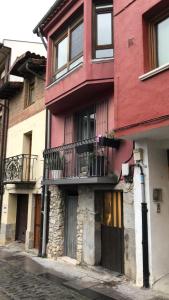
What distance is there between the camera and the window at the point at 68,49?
32.2ft

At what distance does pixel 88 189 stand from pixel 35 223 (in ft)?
14.0

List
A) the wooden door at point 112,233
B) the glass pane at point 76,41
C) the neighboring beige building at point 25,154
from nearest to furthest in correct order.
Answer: the wooden door at point 112,233
the glass pane at point 76,41
the neighboring beige building at point 25,154

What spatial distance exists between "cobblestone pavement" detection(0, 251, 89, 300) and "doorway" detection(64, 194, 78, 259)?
48.2 inches

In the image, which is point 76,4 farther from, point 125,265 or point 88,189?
point 125,265

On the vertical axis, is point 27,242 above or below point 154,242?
below

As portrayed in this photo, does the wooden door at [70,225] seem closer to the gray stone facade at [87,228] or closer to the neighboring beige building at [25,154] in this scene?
the gray stone facade at [87,228]

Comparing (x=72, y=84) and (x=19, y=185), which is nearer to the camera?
(x=72, y=84)

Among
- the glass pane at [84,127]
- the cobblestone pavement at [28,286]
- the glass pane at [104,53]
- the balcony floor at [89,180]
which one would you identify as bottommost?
the cobblestone pavement at [28,286]

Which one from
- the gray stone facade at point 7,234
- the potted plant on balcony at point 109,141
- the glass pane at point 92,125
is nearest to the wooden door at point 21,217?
the gray stone facade at point 7,234

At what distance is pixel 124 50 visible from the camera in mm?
7512

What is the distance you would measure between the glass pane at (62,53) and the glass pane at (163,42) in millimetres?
4144

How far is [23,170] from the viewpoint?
1272 cm

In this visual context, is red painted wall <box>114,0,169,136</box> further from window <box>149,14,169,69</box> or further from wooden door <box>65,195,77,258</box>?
wooden door <box>65,195,77,258</box>

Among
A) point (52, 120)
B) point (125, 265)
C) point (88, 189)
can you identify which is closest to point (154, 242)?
point (125, 265)
